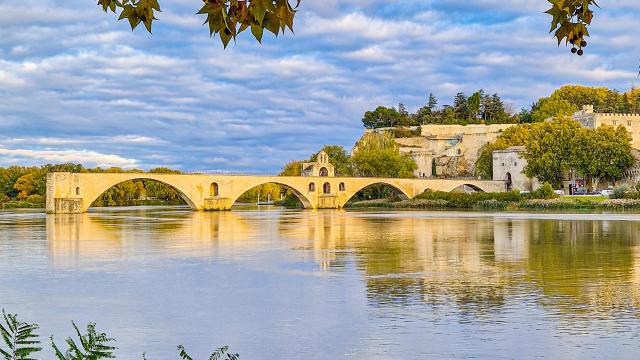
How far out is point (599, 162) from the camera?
7044 centimetres

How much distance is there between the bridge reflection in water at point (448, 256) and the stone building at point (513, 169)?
162 ft

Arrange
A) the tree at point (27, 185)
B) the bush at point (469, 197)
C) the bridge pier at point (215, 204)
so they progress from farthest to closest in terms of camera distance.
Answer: the tree at point (27, 185) < the bush at point (469, 197) < the bridge pier at point (215, 204)

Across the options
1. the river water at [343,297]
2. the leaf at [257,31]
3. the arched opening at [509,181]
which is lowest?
the river water at [343,297]

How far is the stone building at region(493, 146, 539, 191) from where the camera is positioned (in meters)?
82.9

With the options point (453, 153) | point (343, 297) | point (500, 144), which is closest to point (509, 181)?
point (500, 144)

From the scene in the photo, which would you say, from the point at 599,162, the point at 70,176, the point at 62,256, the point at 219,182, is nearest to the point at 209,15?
the point at 62,256

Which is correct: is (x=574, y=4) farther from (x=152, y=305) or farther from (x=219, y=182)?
(x=219, y=182)

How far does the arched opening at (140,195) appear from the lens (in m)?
86.8

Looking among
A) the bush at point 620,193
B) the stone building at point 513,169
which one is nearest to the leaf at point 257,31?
the bush at point 620,193

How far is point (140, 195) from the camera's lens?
94.8 metres

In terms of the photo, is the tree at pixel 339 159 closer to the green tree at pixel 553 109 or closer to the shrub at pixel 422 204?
the shrub at pixel 422 204

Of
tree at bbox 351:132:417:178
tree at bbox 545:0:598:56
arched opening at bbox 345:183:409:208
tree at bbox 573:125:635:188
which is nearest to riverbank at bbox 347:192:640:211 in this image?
arched opening at bbox 345:183:409:208

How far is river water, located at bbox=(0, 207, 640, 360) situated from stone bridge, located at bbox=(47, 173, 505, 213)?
33.4m

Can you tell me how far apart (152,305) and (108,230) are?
893 inches
